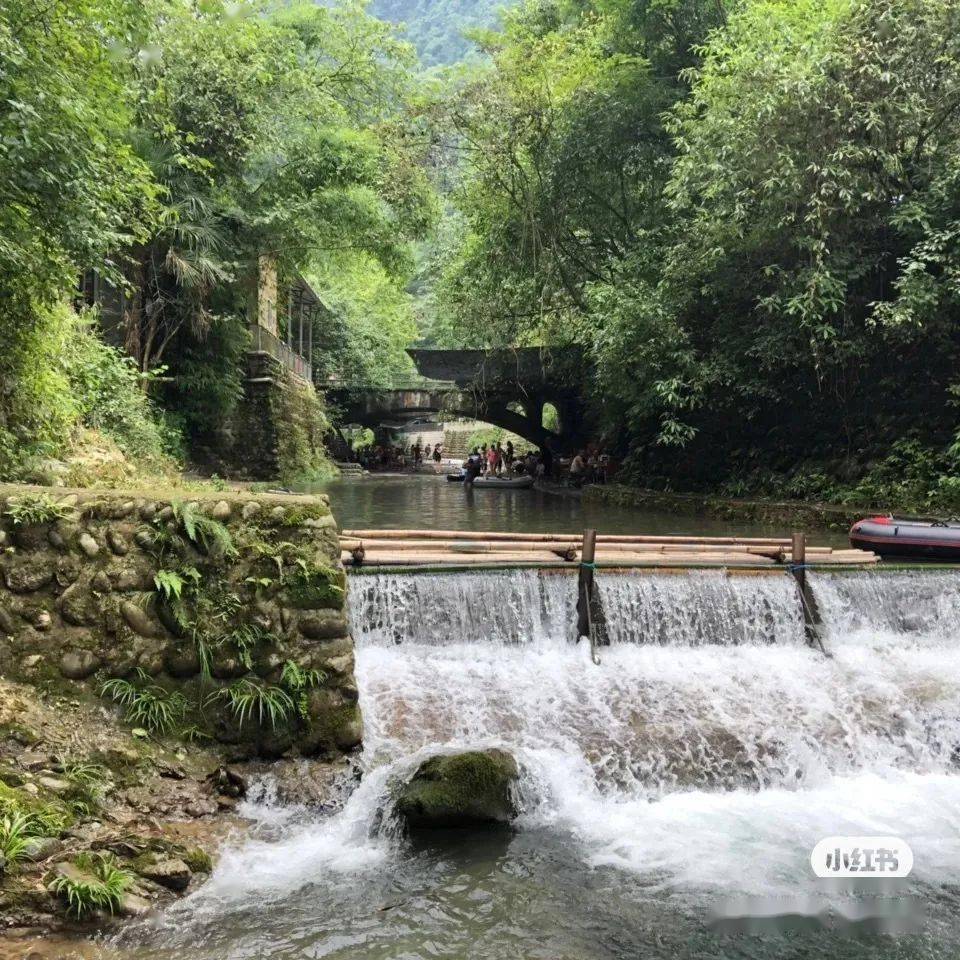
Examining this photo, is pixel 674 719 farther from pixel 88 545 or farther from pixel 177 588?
pixel 88 545

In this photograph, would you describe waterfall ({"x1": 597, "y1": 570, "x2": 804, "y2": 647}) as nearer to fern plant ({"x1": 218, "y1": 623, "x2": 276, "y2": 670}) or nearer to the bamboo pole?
the bamboo pole

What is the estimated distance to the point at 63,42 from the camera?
267 inches

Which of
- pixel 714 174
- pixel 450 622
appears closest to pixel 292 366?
pixel 714 174

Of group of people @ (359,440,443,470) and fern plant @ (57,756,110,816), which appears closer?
fern plant @ (57,756,110,816)

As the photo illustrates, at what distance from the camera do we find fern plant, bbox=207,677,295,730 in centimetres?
493

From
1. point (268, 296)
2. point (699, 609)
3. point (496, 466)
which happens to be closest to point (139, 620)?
point (699, 609)

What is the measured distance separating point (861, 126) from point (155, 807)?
13953 millimetres

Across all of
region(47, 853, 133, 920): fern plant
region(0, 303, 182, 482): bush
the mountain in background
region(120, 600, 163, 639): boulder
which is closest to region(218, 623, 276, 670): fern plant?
region(120, 600, 163, 639): boulder

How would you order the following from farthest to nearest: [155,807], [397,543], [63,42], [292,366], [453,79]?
[292,366] < [453,79] < [397,543] < [63,42] < [155,807]

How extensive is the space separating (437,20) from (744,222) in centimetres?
11895

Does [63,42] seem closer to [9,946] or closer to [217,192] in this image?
[9,946]

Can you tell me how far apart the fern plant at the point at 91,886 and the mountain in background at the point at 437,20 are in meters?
97.3

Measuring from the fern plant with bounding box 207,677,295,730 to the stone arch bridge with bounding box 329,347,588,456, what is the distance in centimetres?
1722

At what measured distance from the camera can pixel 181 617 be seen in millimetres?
4973
